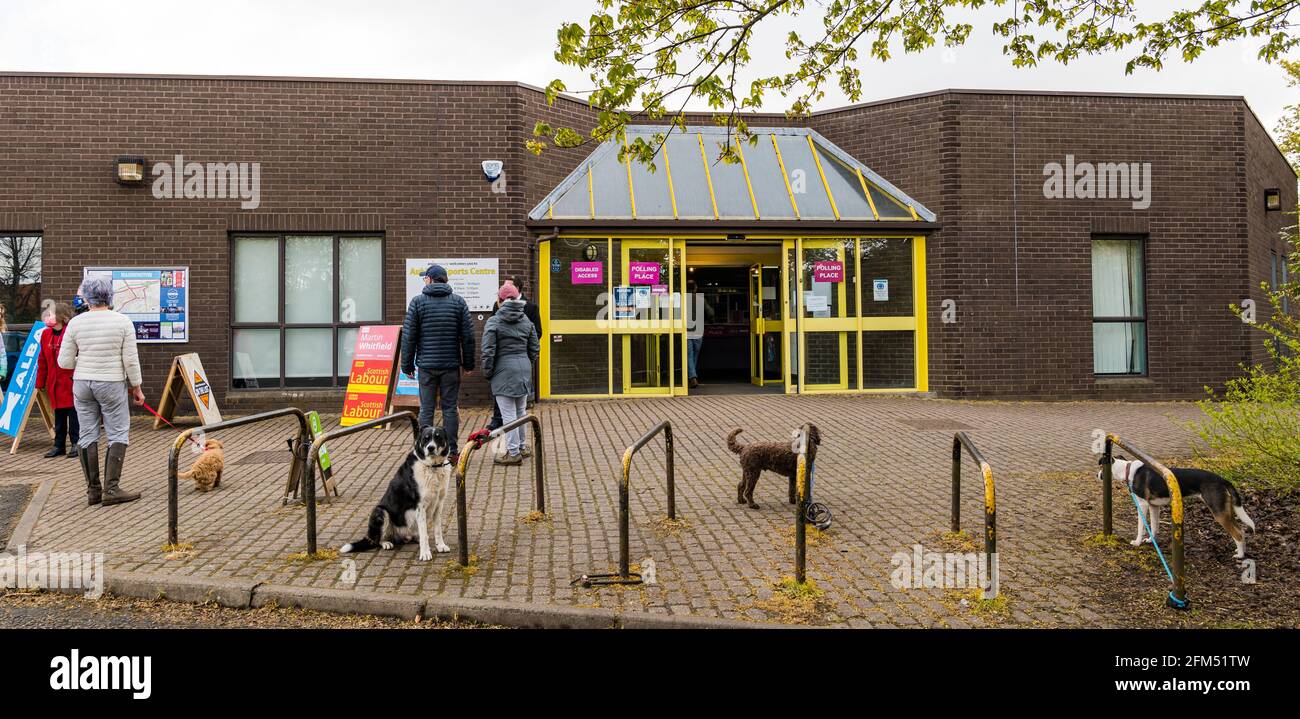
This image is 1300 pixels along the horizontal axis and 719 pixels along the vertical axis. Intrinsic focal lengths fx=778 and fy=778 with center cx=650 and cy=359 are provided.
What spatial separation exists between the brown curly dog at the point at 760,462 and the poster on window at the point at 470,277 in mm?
7097

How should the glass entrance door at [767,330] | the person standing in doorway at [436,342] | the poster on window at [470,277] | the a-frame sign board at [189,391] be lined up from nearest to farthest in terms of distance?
1. the person standing in doorway at [436,342]
2. the a-frame sign board at [189,391]
3. the poster on window at [470,277]
4. the glass entrance door at [767,330]

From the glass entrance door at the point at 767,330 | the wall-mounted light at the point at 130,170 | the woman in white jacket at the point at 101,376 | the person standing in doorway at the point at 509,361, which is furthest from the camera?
the glass entrance door at the point at 767,330

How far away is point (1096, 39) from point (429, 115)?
9.58 metres

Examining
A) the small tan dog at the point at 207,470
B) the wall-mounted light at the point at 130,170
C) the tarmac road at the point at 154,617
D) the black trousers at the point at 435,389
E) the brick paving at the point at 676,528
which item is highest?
the wall-mounted light at the point at 130,170

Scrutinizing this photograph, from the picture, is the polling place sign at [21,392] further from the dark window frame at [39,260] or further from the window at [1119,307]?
the window at [1119,307]

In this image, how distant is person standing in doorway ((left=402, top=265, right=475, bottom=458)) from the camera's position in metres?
7.73

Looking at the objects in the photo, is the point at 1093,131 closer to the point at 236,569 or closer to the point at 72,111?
the point at 236,569

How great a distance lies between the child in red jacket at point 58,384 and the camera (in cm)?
898

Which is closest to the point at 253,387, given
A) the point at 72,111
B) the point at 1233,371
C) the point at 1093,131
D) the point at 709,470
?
the point at 72,111

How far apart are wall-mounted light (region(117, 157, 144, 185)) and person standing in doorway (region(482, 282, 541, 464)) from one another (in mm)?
7346

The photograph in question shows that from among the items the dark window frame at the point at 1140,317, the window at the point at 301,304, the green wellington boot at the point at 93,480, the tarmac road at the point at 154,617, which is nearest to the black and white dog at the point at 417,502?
the tarmac road at the point at 154,617

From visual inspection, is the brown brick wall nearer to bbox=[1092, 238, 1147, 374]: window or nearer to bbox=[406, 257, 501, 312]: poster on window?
bbox=[1092, 238, 1147, 374]: window

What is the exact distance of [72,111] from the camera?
11.8m

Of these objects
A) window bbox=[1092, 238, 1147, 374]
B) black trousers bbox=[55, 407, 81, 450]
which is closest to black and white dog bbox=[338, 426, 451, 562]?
black trousers bbox=[55, 407, 81, 450]
